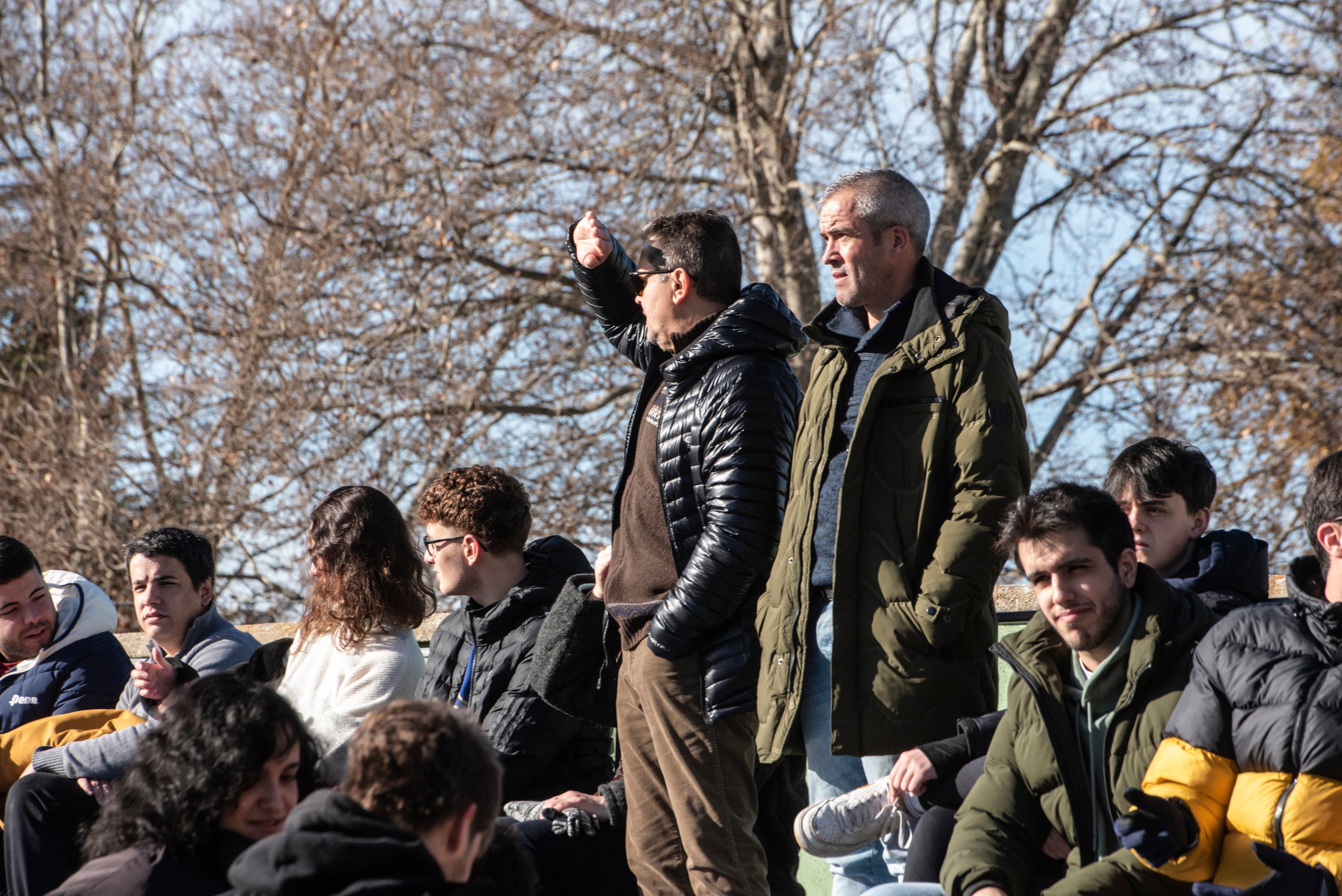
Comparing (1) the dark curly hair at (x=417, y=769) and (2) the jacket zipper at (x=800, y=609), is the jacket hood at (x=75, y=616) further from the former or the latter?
(1) the dark curly hair at (x=417, y=769)

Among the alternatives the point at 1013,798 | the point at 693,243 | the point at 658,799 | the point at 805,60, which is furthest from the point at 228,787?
the point at 805,60

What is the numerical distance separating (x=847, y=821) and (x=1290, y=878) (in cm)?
103

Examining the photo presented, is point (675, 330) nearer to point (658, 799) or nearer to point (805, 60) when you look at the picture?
Result: point (658, 799)

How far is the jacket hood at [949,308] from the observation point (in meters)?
3.29

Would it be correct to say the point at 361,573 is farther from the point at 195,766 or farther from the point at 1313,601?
the point at 1313,601

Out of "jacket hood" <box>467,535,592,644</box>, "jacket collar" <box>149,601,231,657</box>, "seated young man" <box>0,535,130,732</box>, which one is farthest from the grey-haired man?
"seated young man" <box>0,535,130,732</box>

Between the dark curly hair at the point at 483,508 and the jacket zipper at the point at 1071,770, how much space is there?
1.74 m

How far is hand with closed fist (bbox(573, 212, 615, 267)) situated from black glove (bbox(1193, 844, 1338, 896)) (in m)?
2.33

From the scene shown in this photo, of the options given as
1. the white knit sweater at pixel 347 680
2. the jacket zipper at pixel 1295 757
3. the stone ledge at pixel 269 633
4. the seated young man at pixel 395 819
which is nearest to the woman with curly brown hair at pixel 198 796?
the seated young man at pixel 395 819

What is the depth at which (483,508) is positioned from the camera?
4.04 meters

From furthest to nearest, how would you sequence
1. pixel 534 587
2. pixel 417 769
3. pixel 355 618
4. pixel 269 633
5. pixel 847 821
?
pixel 269 633 < pixel 534 587 < pixel 355 618 < pixel 847 821 < pixel 417 769

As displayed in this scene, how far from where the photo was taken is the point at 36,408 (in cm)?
1041

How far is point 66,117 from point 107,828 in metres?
9.95

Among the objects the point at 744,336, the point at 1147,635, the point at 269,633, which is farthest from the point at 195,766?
the point at 269,633
